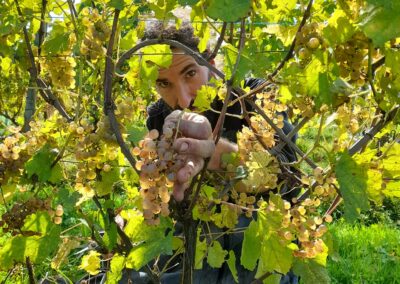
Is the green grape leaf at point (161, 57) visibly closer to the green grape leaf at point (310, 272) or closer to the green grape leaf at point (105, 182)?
the green grape leaf at point (105, 182)

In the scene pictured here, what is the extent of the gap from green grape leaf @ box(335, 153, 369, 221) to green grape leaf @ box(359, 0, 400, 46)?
0.90ft

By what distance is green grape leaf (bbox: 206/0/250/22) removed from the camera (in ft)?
2.43

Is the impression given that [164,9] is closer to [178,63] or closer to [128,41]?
[128,41]

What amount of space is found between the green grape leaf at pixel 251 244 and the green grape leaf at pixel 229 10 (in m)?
0.44

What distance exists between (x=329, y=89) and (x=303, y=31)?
4.4 inches

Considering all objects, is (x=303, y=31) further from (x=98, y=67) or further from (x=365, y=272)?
(x=365, y=272)

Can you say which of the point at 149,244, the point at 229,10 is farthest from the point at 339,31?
the point at 149,244

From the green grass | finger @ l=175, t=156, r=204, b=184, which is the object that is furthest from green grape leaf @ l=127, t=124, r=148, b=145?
the green grass

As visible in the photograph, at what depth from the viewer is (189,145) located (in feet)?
3.19

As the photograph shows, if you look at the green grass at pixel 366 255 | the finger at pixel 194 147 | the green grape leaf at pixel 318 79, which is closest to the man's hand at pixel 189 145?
the finger at pixel 194 147

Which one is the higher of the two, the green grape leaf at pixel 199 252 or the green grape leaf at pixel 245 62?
the green grape leaf at pixel 245 62

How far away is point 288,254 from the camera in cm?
102

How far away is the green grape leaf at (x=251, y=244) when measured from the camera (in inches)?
40.8

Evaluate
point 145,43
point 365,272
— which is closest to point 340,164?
point 145,43
